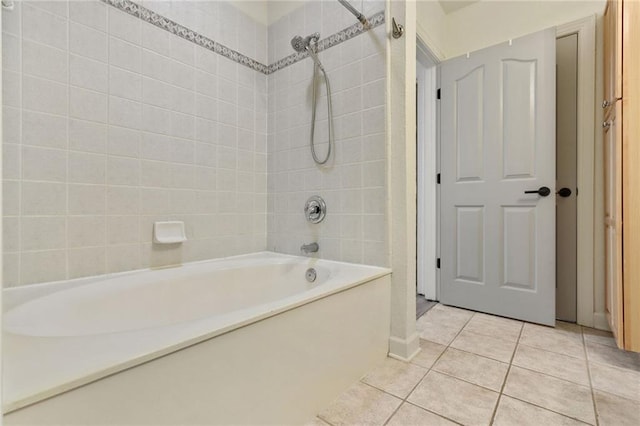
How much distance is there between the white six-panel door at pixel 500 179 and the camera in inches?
78.4

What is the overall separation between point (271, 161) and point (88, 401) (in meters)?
1.71

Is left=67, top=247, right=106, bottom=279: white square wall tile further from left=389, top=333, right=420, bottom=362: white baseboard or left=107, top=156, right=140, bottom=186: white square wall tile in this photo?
left=389, top=333, right=420, bottom=362: white baseboard

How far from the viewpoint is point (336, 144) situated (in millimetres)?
1820

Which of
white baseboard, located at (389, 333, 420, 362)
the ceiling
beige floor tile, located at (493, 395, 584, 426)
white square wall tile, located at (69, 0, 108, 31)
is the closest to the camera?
beige floor tile, located at (493, 395, 584, 426)

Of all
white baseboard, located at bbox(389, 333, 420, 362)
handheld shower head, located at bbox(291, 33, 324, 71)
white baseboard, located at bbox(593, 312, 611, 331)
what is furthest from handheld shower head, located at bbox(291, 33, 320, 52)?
white baseboard, located at bbox(593, 312, 611, 331)

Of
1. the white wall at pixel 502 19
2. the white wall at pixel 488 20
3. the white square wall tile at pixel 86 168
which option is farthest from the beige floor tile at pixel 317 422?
the white wall at pixel 502 19

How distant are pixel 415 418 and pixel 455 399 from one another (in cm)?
21

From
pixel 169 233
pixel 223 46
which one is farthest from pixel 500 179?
pixel 169 233

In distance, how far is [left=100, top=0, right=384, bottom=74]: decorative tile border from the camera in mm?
1528

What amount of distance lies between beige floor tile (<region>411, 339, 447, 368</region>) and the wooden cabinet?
31.4 inches

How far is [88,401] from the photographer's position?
25.2 inches

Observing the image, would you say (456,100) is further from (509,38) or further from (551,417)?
(551,417)

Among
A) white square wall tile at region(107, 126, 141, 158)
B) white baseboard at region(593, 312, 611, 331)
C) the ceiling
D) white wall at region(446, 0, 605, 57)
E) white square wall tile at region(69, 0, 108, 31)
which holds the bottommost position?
white baseboard at region(593, 312, 611, 331)

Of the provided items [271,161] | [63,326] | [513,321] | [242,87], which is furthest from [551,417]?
[242,87]
